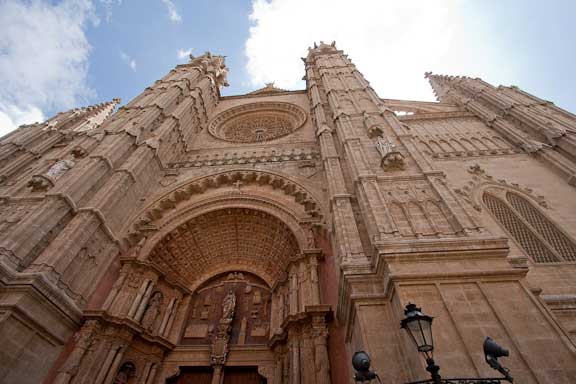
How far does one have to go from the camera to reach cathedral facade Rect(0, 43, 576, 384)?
5.06 metres

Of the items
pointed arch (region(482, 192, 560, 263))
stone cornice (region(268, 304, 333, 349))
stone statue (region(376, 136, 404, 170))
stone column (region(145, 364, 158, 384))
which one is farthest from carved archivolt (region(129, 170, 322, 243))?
pointed arch (region(482, 192, 560, 263))

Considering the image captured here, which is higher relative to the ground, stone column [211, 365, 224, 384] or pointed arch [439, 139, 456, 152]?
pointed arch [439, 139, 456, 152]

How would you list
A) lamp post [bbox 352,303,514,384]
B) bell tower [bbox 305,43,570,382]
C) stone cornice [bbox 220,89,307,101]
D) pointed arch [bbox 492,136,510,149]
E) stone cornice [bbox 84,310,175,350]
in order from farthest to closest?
stone cornice [bbox 220,89,307,101]
pointed arch [bbox 492,136,510,149]
stone cornice [bbox 84,310,175,350]
bell tower [bbox 305,43,570,382]
lamp post [bbox 352,303,514,384]

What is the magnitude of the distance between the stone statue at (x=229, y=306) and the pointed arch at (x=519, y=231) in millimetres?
8852

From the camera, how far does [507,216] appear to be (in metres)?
9.45

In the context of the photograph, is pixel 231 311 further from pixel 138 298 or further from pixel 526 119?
pixel 526 119

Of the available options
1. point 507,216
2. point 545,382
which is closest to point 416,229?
point 545,382

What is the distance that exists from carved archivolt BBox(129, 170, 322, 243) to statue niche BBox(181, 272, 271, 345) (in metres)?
3.22

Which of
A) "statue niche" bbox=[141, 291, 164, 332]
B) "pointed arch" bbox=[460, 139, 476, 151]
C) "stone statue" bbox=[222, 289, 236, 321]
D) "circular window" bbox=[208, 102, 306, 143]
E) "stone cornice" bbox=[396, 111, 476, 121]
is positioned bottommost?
"statue niche" bbox=[141, 291, 164, 332]

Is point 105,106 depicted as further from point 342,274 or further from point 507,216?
point 507,216

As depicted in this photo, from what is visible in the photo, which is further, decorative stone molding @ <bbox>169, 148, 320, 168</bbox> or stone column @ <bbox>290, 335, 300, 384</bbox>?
Result: decorative stone molding @ <bbox>169, 148, 320, 168</bbox>

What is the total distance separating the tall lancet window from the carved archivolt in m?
5.68

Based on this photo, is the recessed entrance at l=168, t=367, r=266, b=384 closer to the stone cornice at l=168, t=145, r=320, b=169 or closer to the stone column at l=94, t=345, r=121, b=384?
the stone column at l=94, t=345, r=121, b=384

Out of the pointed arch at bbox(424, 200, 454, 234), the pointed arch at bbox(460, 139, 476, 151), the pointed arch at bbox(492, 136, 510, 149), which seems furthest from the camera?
the pointed arch at bbox(460, 139, 476, 151)
